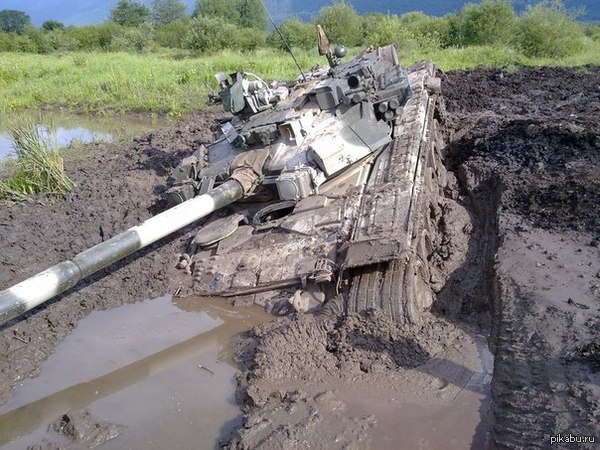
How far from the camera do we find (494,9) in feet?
79.3

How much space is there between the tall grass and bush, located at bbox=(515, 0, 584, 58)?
17092 millimetres

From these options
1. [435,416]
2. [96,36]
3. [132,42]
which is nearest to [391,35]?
[132,42]

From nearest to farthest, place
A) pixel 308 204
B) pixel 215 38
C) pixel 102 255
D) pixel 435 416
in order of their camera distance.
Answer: pixel 435 416, pixel 102 255, pixel 308 204, pixel 215 38

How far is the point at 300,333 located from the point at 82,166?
25.0 feet

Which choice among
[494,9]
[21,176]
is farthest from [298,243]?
[494,9]

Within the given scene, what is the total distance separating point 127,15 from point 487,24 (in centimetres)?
3779

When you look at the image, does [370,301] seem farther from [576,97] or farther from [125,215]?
[576,97]

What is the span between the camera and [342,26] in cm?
2869

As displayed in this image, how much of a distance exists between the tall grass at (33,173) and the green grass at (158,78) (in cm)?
798

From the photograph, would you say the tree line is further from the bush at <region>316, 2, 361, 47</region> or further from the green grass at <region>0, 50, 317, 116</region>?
the green grass at <region>0, 50, 317, 116</region>

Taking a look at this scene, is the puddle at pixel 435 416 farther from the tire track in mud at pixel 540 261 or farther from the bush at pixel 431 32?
the bush at pixel 431 32

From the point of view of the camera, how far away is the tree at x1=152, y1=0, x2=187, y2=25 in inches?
2320

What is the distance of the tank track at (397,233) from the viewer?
5.65 m

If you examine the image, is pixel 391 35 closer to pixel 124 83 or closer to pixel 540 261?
pixel 124 83
